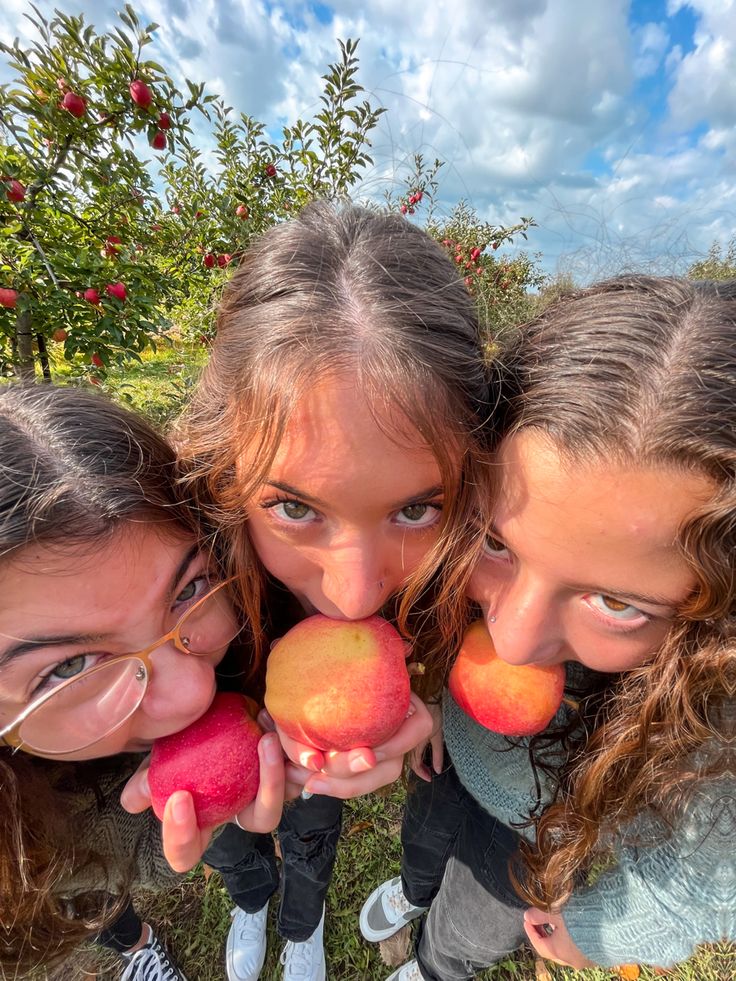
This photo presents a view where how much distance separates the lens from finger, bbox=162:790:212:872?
3.22 ft

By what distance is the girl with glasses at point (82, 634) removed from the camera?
2.89ft

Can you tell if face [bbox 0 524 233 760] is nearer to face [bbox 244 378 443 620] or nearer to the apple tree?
face [bbox 244 378 443 620]

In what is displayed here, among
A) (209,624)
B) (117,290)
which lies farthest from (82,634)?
(117,290)

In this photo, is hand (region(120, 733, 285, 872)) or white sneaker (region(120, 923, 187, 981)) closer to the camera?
hand (region(120, 733, 285, 872))

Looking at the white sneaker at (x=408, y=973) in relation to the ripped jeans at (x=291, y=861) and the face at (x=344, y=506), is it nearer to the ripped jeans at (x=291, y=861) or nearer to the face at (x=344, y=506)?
the ripped jeans at (x=291, y=861)

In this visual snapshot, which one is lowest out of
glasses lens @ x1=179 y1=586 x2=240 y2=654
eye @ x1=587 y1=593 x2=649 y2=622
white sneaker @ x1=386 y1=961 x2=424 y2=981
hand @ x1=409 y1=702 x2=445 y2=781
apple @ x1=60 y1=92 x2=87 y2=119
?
white sneaker @ x1=386 y1=961 x2=424 y2=981

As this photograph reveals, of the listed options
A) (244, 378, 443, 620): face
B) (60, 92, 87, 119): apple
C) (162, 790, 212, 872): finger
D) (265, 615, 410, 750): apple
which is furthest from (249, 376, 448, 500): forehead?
(60, 92, 87, 119): apple

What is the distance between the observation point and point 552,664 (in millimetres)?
1073

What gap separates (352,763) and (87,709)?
1.70ft

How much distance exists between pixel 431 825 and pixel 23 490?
1593mm

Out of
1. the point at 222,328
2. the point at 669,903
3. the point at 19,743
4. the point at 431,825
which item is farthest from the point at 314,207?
the point at 431,825

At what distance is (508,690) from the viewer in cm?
104

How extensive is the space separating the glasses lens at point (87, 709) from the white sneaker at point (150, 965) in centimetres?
150

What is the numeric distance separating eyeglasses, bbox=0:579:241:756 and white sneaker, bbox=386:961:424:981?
5.63 ft
